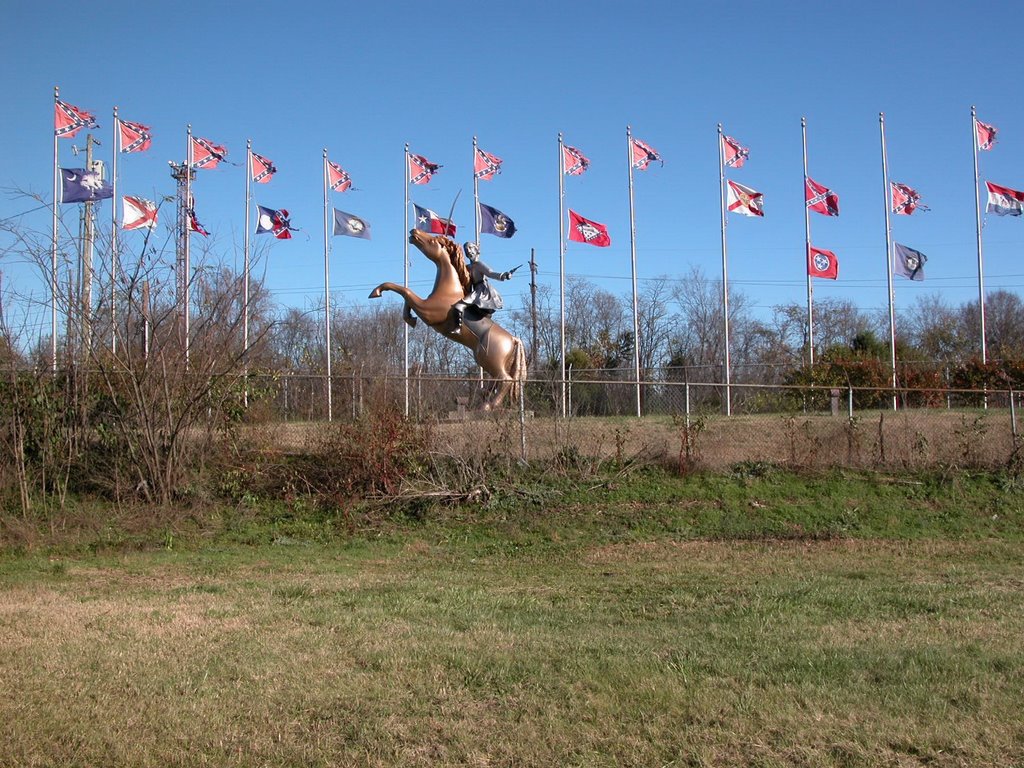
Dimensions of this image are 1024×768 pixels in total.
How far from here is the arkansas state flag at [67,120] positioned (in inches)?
947

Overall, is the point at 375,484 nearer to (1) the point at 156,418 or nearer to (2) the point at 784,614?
(1) the point at 156,418

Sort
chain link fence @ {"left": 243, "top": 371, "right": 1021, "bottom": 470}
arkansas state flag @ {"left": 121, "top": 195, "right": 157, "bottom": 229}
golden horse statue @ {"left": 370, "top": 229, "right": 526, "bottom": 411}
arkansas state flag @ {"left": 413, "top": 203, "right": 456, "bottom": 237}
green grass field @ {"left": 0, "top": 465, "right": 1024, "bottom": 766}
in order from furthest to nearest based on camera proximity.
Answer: arkansas state flag @ {"left": 413, "top": 203, "right": 456, "bottom": 237} < arkansas state flag @ {"left": 121, "top": 195, "right": 157, "bottom": 229} < golden horse statue @ {"left": 370, "top": 229, "right": 526, "bottom": 411} < chain link fence @ {"left": 243, "top": 371, "right": 1021, "bottom": 470} < green grass field @ {"left": 0, "top": 465, "right": 1024, "bottom": 766}

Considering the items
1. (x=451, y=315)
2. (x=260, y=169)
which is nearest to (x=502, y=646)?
(x=451, y=315)

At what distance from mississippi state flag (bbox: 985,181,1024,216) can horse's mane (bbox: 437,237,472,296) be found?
18452 millimetres

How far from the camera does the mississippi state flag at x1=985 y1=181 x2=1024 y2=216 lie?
90.6 ft

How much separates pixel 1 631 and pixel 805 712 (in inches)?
220

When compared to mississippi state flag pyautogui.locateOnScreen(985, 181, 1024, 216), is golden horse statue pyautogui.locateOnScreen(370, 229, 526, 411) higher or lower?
lower

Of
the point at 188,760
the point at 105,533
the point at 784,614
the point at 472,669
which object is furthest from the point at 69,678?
the point at 105,533

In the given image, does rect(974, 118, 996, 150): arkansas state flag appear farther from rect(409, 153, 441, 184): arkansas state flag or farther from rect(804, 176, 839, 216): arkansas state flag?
rect(409, 153, 441, 184): arkansas state flag

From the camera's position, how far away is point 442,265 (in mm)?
18047

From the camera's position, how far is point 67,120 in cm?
2412

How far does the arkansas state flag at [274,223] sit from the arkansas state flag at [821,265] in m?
15.3

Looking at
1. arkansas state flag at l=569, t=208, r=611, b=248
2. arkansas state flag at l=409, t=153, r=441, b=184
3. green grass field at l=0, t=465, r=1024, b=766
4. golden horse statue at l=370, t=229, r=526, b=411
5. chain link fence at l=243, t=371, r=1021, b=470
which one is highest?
arkansas state flag at l=409, t=153, r=441, b=184

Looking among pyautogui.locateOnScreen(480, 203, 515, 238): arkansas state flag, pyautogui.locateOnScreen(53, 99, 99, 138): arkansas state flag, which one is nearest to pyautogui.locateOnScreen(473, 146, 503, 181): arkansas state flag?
pyautogui.locateOnScreen(480, 203, 515, 238): arkansas state flag
